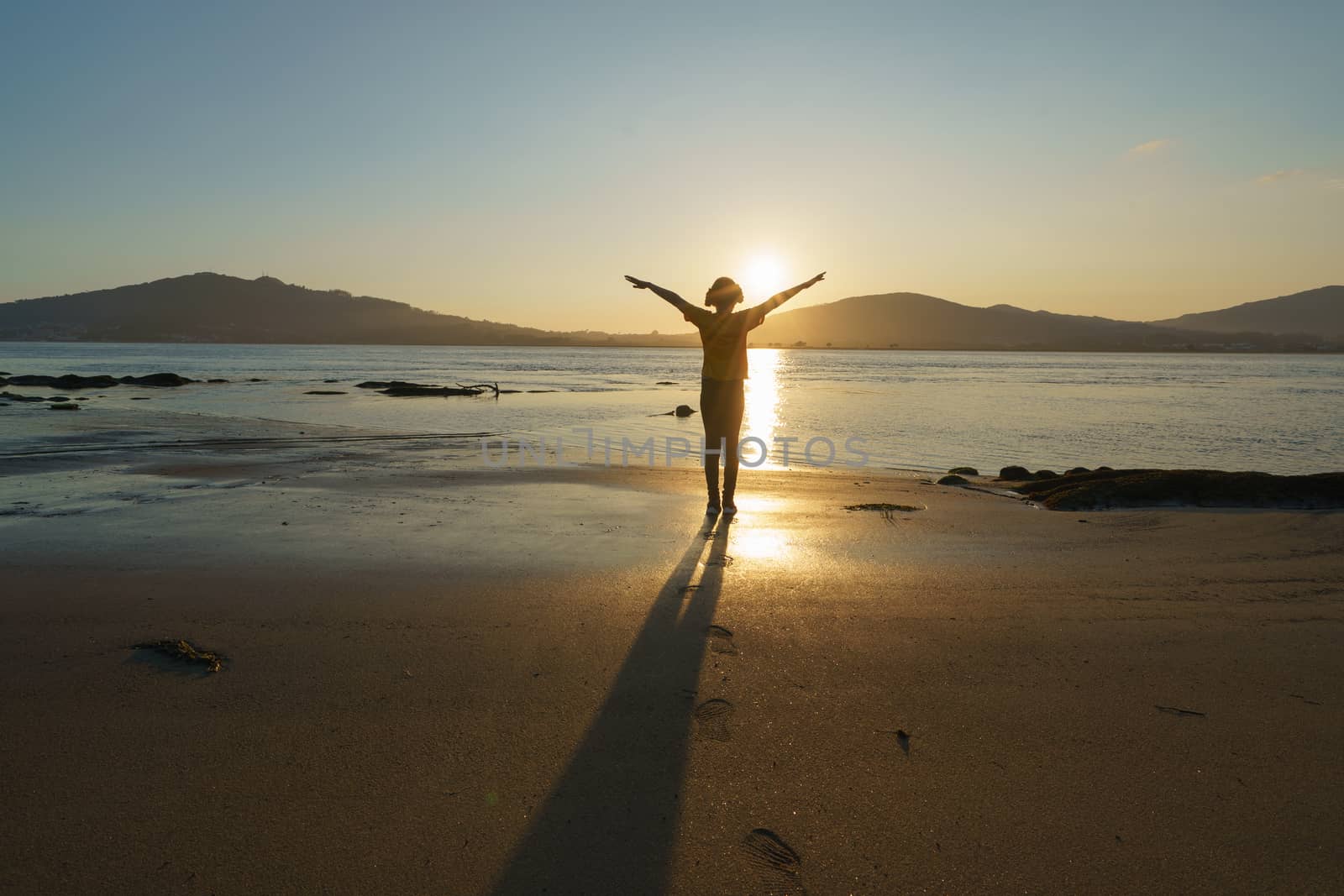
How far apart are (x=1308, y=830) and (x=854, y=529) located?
4873mm

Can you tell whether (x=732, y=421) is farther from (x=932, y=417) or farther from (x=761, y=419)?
(x=932, y=417)

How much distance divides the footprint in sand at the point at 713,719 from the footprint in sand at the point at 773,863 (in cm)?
62

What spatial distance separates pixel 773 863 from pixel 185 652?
9.98 ft

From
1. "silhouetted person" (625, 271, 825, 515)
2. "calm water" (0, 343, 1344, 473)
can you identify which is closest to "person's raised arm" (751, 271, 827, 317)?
"silhouetted person" (625, 271, 825, 515)

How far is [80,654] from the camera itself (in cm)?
383

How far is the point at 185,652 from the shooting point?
3.81m

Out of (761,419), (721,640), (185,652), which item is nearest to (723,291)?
(721,640)

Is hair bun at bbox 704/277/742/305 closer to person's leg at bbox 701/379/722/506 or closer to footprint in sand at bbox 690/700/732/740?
person's leg at bbox 701/379/722/506

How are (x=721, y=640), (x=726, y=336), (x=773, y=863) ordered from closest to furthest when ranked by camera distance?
(x=773, y=863) < (x=721, y=640) < (x=726, y=336)

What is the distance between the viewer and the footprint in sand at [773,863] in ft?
7.41

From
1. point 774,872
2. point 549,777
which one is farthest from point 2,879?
point 774,872

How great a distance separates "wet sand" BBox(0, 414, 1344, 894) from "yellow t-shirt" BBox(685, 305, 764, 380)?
91.1 inches

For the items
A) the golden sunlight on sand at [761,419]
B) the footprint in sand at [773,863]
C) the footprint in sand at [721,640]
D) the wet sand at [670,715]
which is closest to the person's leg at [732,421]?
the wet sand at [670,715]

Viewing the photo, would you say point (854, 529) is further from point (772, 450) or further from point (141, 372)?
point (141, 372)
